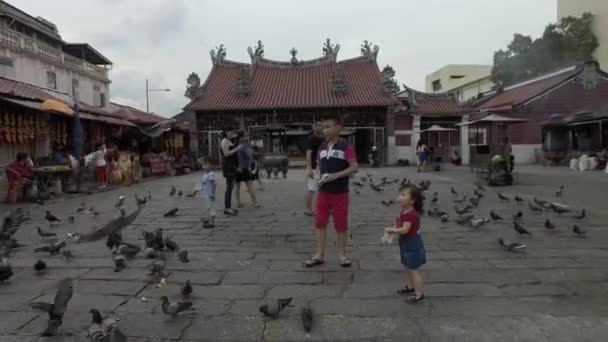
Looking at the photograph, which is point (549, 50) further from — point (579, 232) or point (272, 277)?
point (272, 277)

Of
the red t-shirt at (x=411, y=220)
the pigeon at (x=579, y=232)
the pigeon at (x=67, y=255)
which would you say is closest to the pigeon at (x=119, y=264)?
the pigeon at (x=67, y=255)

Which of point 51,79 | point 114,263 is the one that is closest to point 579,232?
point 114,263

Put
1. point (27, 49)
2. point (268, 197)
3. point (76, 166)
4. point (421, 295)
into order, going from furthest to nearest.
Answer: point (27, 49) → point (76, 166) → point (268, 197) → point (421, 295)

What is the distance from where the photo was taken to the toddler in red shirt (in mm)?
3521

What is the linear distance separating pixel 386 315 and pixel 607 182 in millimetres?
12098

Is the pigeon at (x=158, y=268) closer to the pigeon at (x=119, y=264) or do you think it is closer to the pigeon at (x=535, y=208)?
the pigeon at (x=119, y=264)

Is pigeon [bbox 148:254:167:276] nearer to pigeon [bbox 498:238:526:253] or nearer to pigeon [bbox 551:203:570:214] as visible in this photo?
pigeon [bbox 498:238:526:253]

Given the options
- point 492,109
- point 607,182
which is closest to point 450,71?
point 492,109

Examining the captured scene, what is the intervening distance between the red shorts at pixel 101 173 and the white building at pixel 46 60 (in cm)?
792

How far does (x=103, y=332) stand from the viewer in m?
2.78

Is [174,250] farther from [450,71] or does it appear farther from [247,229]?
[450,71]

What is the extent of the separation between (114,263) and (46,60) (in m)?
19.5

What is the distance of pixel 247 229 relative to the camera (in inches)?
261

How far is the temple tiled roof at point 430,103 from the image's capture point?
1002 inches
